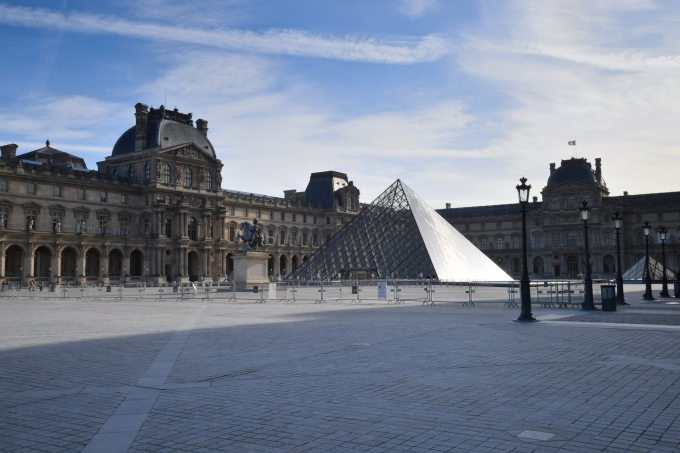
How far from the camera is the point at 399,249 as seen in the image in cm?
4628

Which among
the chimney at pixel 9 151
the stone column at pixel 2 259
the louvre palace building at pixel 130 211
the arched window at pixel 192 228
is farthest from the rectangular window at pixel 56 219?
the arched window at pixel 192 228

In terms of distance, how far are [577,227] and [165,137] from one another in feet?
180

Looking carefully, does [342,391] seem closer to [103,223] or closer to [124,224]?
[103,223]

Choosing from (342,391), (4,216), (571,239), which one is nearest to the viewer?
(342,391)

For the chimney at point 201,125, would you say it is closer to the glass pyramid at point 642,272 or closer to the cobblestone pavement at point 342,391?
the glass pyramid at point 642,272

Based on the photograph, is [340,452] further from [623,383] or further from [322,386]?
[623,383]

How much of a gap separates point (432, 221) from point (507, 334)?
38.3m

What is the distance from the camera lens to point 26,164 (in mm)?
57688

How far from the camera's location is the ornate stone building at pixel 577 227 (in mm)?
80625

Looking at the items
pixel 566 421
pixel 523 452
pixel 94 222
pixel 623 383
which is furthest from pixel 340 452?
pixel 94 222

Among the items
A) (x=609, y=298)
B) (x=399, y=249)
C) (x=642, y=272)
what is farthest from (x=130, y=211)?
(x=609, y=298)

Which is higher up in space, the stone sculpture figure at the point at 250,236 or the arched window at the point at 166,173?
the arched window at the point at 166,173

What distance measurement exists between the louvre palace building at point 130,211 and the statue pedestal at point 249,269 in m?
25.0

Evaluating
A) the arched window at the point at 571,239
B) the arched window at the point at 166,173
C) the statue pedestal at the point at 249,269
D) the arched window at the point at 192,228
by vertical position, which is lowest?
the statue pedestal at the point at 249,269
